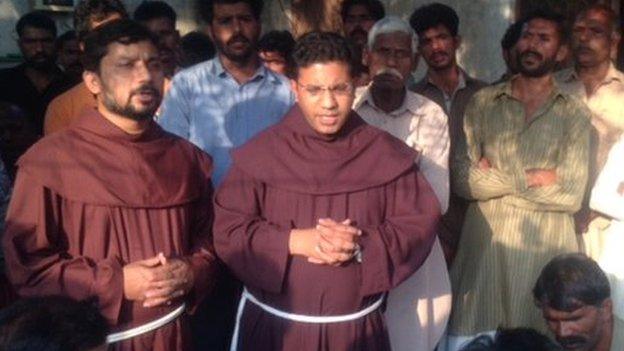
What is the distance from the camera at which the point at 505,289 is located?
511 centimetres

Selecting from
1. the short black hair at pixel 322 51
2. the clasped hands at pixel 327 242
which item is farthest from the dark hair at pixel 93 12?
the clasped hands at pixel 327 242

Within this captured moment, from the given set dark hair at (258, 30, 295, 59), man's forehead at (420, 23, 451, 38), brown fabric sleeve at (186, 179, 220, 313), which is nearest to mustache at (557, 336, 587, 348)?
brown fabric sleeve at (186, 179, 220, 313)

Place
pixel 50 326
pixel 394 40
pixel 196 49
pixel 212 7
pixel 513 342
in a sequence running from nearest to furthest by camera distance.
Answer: pixel 50 326 < pixel 513 342 < pixel 394 40 < pixel 212 7 < pixel 196 49

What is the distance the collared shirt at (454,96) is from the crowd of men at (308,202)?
376 millimetres

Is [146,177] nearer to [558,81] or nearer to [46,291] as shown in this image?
[46,291]

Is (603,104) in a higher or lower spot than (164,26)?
lower

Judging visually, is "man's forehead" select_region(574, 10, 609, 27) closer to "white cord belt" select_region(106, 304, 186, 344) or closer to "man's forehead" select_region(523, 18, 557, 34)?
"man's forehead" select_region(523, 18, 557, 34)

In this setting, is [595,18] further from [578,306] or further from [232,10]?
[578,306]

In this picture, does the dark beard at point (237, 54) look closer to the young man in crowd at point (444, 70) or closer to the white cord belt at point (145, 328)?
the young man in crowd at point (444, 70)

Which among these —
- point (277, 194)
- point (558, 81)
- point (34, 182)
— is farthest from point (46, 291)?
point (558, 81)

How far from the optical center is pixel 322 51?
13.8 ft

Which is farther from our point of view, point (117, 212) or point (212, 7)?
point (212, 7)

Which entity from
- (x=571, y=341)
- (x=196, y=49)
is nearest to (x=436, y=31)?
(x=196, y=49)

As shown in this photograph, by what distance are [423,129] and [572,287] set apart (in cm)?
119
